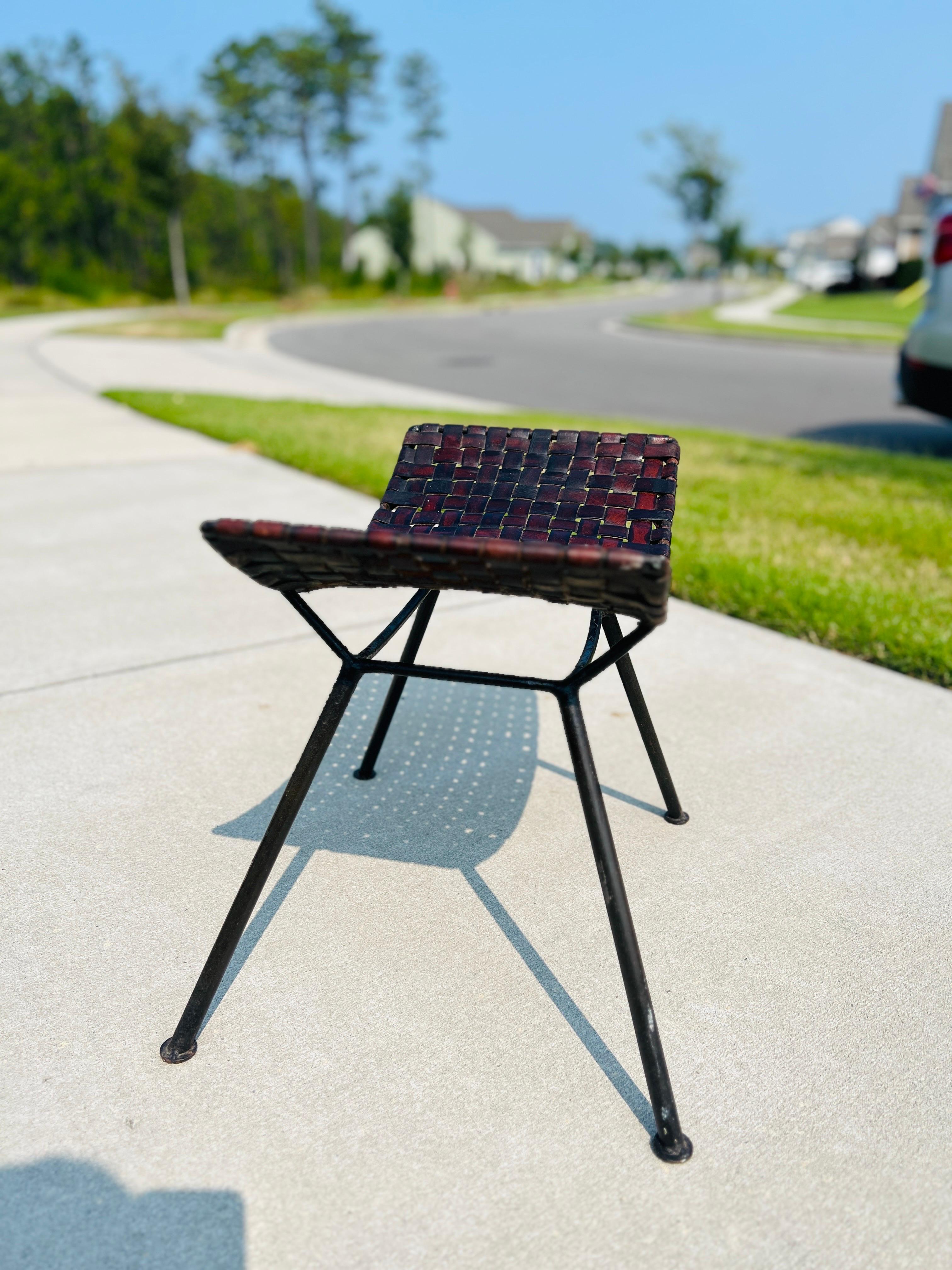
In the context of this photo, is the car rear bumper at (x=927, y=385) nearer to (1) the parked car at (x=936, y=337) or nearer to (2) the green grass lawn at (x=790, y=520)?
(1) the parked car at (x=936, y=337)

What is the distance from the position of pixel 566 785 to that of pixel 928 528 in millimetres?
2862

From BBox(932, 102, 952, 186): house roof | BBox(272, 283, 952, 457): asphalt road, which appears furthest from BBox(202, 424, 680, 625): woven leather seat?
BBox(932, 102, 952, 186): house roof

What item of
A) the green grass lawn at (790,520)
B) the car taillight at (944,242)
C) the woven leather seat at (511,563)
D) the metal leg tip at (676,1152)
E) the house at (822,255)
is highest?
the car taillight at (944,242)

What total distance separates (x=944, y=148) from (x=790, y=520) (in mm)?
45817

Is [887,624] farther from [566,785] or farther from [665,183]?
[665,183]

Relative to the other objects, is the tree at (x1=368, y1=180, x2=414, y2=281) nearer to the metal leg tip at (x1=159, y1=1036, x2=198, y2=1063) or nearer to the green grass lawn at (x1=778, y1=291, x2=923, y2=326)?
the green grass lawn at (x1=778, y1=291, x2=923, y2=326)

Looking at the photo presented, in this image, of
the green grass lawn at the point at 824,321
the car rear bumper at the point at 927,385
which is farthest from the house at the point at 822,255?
the car rear bumper at the point at 927,385

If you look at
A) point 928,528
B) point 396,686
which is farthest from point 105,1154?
point 928,528

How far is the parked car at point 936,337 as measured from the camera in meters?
5.82

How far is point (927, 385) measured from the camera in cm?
617

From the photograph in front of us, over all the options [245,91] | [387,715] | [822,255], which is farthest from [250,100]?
[822,255]

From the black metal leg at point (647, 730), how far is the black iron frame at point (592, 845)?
314 mm

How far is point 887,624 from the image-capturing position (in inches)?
132

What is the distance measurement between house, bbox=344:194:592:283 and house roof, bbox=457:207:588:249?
0.20 ft
